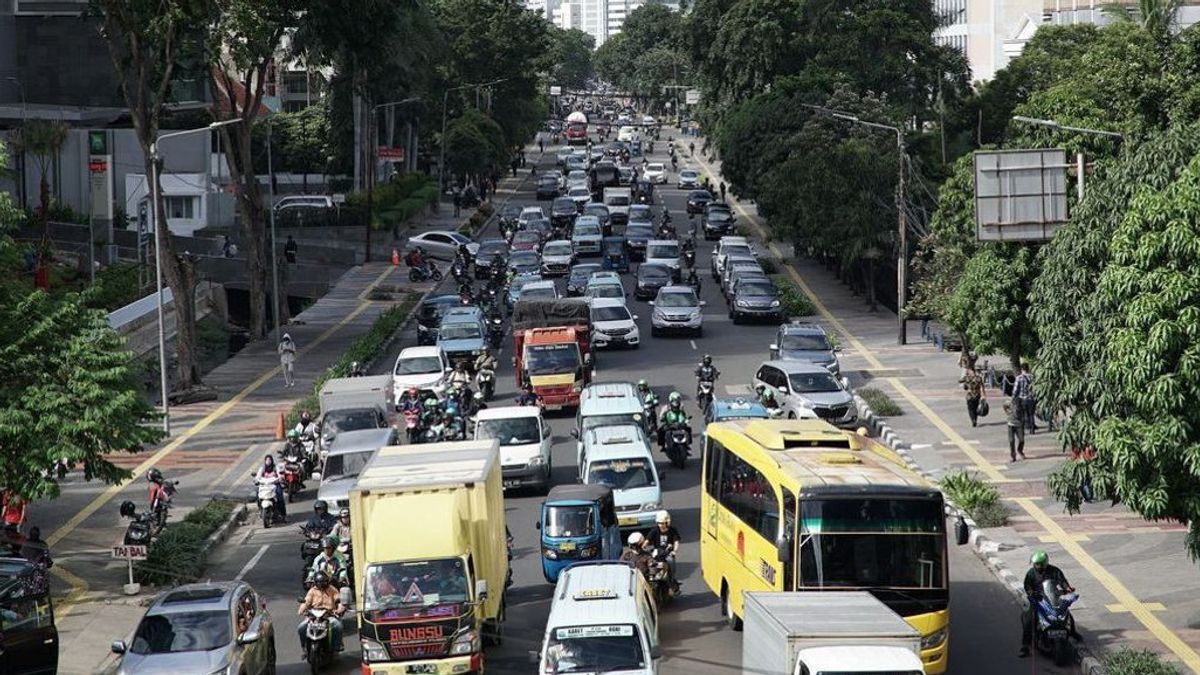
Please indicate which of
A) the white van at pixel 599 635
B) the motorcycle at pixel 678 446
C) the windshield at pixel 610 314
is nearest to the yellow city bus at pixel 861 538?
the white van at pixel 599 635

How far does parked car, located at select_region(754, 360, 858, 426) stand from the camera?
4241 centimetres

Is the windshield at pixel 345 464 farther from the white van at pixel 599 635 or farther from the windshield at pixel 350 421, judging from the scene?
the white van at pixel 599 635

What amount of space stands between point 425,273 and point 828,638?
58.6 metres

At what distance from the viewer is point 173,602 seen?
78.0 feet

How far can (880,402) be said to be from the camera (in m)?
46.4

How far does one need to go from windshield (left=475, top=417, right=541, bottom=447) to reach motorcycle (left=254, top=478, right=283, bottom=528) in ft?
13.9

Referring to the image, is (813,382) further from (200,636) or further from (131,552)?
(200,636)

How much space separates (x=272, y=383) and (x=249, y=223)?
7.65 metres

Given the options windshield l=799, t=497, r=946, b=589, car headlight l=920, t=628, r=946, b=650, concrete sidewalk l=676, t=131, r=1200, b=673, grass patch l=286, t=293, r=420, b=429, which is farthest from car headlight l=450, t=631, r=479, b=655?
grass patch l=286, t=293, r=420, b=429

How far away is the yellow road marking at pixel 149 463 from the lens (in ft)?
103

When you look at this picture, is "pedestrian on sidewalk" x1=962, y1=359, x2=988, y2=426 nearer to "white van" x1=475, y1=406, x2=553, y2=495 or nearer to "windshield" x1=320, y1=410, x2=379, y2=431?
"white van" x1=475, y1=406, x2=553, y2=495

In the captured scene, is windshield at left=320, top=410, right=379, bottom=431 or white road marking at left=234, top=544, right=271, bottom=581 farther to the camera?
windshield at left=320, top=410, right=379, bottom=431

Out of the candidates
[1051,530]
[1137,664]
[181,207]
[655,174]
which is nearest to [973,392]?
[1051,530]

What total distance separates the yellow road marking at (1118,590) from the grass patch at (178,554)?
14462mm
